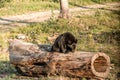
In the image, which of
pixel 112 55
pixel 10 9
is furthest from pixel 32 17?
pixel 112 55

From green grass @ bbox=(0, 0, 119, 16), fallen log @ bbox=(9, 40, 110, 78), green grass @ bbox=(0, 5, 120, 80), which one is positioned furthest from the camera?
green grass @ bbox=(0, 0, 119, 16)

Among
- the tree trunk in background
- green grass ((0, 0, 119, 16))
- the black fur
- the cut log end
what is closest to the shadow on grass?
the black fur

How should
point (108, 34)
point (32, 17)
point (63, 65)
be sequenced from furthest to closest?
point (32, 17) < point (108, 34) < point (63, 65)

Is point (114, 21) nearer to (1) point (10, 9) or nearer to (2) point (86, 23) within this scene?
(2) point (86, 23)

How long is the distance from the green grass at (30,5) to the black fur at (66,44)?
439 inches

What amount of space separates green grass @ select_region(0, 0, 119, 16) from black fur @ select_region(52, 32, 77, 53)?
11151mm

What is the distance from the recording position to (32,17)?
17797mm

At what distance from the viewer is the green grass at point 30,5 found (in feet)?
64.0

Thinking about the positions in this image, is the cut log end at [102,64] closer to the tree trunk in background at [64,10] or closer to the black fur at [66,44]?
the black fur at [66,44]

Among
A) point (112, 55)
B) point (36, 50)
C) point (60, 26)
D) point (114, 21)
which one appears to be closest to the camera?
point (36, 50)

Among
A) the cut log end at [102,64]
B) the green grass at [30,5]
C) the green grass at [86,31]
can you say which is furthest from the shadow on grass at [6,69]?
the green grass at [30,5]

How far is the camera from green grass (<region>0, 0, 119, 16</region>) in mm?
19516

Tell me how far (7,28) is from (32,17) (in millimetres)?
2892

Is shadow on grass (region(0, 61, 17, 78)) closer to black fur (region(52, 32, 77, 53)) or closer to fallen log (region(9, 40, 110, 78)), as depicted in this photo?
fallen log (region(9, 40, 110, 78))
